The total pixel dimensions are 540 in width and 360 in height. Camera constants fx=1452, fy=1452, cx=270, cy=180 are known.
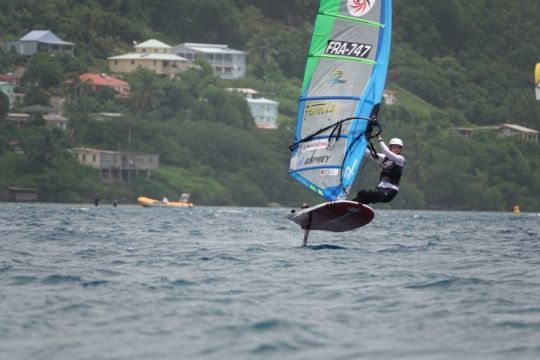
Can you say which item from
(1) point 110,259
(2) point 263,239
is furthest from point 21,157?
(1) point 110,259

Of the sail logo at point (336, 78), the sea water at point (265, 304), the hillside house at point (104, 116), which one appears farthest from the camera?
the hillside house at point (104, 116)

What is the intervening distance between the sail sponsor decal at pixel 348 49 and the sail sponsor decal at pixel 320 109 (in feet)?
4.73

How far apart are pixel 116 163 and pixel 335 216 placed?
113 m

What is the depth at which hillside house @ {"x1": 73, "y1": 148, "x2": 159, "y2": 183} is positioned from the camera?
147625 millimetres

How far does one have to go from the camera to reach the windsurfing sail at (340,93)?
3847cm

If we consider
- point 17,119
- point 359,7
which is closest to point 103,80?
point 17,119

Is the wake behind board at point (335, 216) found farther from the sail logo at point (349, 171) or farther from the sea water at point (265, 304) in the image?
the sail logo at point (349, 171)

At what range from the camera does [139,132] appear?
160m

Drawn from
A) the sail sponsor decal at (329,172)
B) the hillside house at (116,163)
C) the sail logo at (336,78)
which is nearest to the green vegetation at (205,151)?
the hillside house at (116,163)

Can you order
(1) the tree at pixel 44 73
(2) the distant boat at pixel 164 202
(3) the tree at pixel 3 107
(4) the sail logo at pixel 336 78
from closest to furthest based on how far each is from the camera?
(4) the sail logo at pixel 336 78
(2) the distant boat at pixel 164 202
(3) the tree at pixel 3 107
(1) the tree at pixel 44 73

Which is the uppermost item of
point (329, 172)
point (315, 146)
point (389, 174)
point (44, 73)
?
point (44, 73)

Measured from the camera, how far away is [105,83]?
7215 inches

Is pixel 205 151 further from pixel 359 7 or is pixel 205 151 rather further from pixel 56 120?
pixel 359 7

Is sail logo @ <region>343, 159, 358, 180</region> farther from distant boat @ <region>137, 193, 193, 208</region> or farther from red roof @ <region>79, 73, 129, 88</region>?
red roof @ <region>79, 73, 129, 88</region>
